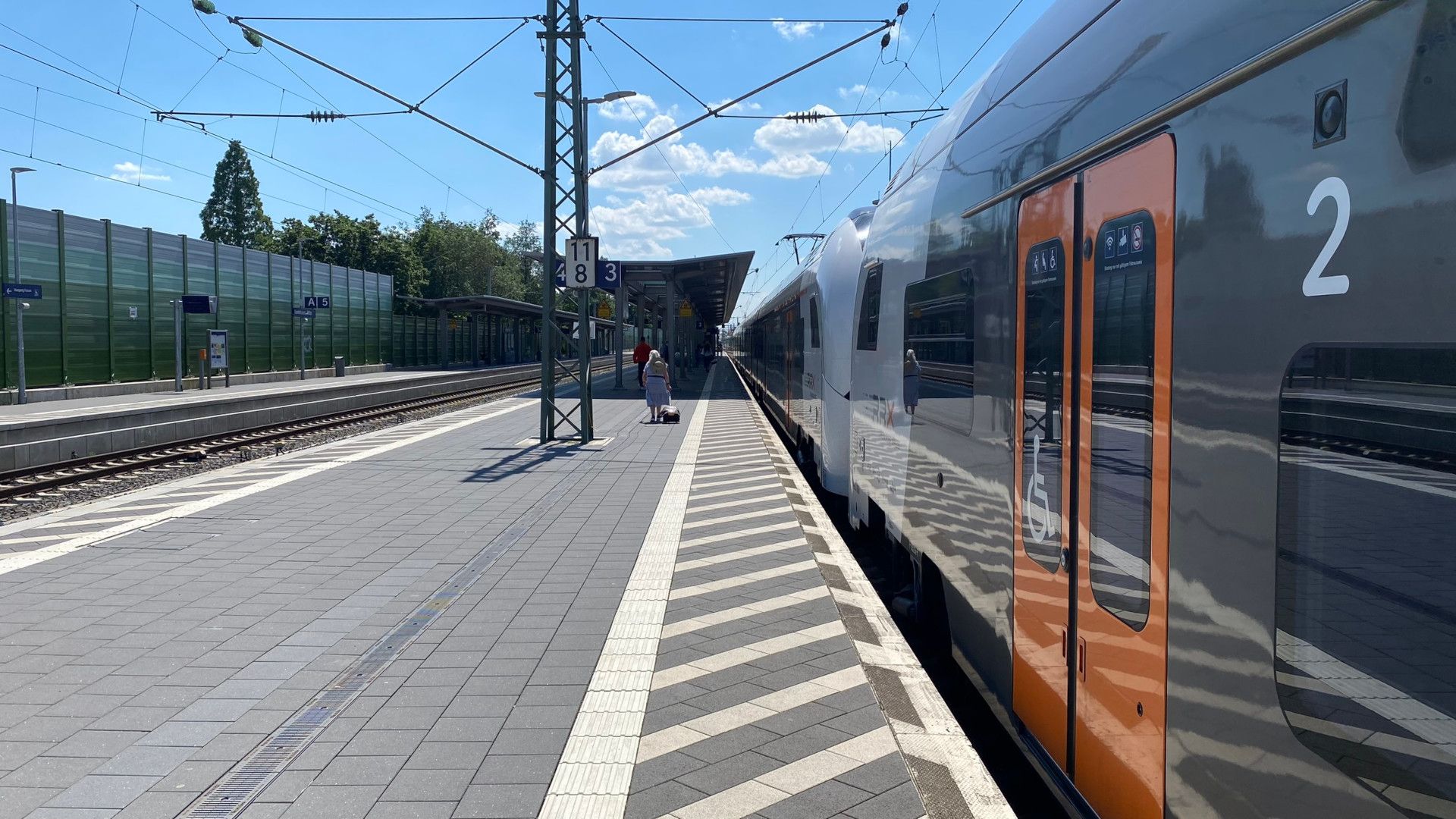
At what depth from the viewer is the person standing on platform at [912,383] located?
632 centimetres

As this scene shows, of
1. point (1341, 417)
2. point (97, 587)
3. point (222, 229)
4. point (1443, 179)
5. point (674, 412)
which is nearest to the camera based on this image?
point (1443, 179)

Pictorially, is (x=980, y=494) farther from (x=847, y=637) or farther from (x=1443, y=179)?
(x=1443, y=179)

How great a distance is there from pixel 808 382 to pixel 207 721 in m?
10.3

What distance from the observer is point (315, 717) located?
16.3 feet

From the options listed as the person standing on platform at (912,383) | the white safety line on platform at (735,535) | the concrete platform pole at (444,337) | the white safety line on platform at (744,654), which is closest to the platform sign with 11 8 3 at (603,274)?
the white safety line on platform at (735,535)

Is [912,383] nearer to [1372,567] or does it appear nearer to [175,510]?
[1372,567]

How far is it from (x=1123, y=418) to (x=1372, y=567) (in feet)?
3.71

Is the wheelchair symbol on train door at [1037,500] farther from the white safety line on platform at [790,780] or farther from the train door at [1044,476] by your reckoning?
the white safety line on platform at [790,780]

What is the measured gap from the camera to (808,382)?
47.3 ft

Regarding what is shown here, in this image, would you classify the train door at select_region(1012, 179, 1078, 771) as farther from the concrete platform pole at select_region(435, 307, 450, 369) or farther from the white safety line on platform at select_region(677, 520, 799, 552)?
the concrete platform pole at select_region(435, 307, 450, 369)

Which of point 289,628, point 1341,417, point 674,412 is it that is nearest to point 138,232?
point 674,412

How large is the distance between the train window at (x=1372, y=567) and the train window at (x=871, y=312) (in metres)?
5.83

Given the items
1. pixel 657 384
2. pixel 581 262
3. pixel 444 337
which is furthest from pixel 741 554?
pixel 444 337

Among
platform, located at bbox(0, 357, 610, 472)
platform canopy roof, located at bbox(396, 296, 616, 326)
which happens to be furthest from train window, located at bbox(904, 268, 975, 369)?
platform canopy roof, located at bbox(396, 296, 616, 326)
